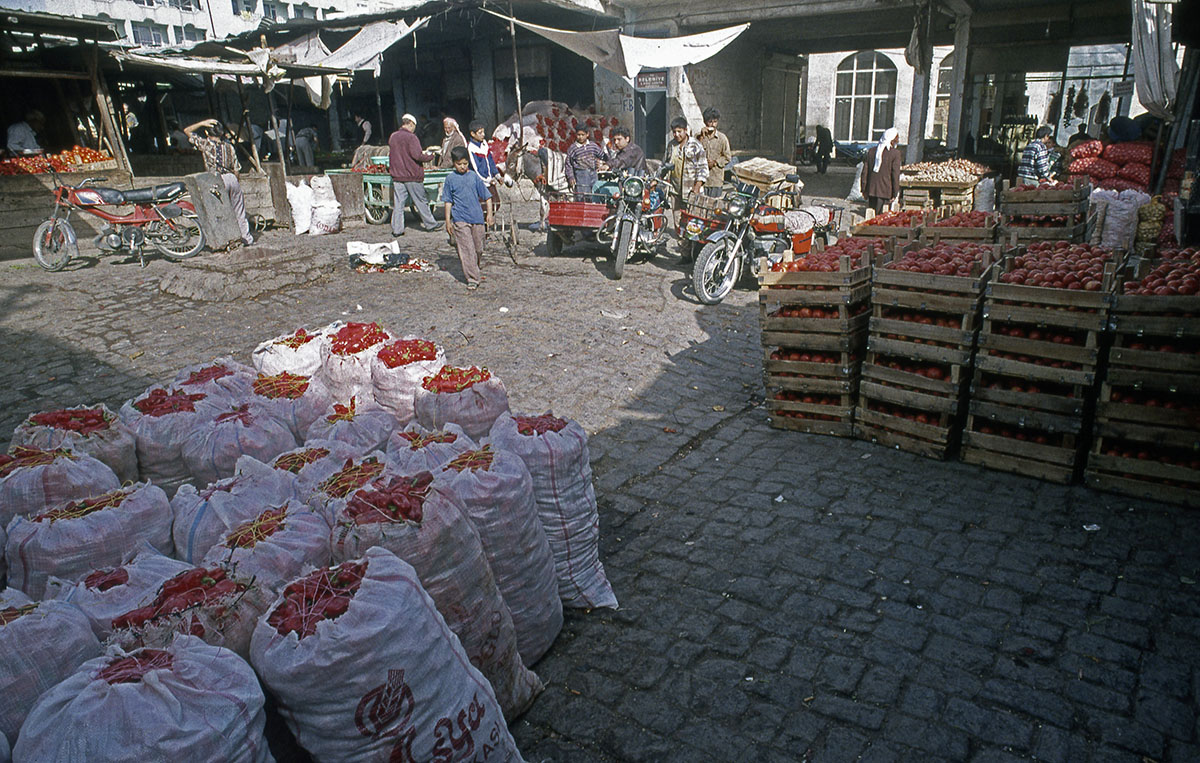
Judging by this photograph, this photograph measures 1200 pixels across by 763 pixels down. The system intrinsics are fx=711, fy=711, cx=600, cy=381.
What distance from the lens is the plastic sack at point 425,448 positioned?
10.6 feet

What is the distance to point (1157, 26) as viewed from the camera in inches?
378

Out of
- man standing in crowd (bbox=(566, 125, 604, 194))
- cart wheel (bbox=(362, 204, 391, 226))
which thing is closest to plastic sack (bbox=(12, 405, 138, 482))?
man standing in crowd (bbox=(566, 125, 604, 194))

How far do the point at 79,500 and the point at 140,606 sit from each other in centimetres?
100

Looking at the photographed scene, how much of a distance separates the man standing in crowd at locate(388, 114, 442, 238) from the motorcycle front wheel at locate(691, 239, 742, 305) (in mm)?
6962

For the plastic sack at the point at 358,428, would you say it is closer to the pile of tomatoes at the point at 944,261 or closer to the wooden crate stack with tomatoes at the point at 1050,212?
the pile of tomatoes at the point at 944,261

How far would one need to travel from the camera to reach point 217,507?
292 centimetres

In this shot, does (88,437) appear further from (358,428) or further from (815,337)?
(815,337)

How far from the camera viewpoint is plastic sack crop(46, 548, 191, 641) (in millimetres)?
2297

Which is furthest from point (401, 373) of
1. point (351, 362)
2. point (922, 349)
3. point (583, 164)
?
point (583, 164)

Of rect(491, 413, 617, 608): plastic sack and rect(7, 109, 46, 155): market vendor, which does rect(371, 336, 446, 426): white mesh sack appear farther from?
rect(7, 109, 46, 155): market vendor

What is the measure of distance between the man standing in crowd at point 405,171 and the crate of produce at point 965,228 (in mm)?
9521

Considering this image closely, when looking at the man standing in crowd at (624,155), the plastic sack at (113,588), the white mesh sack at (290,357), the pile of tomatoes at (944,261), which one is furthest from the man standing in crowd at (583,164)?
the plastic sack at (113,588)

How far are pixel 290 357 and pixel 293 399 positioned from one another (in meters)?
0.90

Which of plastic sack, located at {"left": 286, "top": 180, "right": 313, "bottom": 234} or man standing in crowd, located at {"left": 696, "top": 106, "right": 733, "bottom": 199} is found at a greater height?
man standing in crowd, located at {"left": 696, "top": 106, "right": 733, "bottom": 199}
